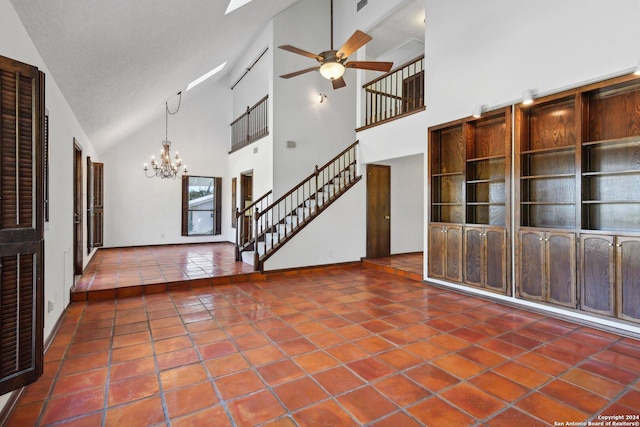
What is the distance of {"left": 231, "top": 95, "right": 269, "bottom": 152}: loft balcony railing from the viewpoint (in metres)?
7.65

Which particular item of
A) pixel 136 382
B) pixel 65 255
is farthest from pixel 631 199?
pixel 65 255

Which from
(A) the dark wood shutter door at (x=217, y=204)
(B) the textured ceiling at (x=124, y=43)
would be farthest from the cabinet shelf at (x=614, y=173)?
(A) the dark wood shutter door at (x=217, y=204)

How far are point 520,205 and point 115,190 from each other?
912 centimetres

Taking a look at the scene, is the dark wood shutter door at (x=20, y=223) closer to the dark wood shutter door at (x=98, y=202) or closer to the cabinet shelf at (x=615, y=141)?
the cabinet shelf at (x=615, y=141)

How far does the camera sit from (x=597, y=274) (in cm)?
341

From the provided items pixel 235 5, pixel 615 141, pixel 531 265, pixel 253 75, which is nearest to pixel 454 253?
pixel 531 265

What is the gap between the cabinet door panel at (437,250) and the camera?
5047 mm

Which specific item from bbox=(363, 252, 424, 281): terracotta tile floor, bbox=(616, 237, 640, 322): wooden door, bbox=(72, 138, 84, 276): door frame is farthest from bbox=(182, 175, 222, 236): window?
bbox=(616, 237, 640, 322): wooden door

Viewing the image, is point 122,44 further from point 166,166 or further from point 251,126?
point 251,126

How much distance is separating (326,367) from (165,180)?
8.18m

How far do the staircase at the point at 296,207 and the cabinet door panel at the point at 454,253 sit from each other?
240 centimetres

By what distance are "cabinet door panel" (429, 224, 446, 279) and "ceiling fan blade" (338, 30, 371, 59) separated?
2.92m

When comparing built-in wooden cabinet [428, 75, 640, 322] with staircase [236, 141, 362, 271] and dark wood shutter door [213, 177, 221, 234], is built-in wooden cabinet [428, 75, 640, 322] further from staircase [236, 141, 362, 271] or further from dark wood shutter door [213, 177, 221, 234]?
dark wood shutter door [213, 177, 221, 234]

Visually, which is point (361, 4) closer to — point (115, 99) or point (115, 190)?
point (115, 99)
